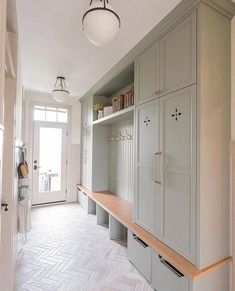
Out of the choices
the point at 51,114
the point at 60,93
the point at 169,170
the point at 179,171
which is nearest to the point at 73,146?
the point at 51,114

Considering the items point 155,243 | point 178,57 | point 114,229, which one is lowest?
point 114,229

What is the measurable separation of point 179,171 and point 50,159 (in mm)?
3717

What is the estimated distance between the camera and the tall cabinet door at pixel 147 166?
2059 mm

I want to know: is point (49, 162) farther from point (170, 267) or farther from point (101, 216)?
point (170, 267)

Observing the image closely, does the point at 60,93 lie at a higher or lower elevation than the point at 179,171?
higher

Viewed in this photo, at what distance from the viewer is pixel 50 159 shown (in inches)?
186

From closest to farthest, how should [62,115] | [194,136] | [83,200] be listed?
[194,136] < [83,200] < [62,115]

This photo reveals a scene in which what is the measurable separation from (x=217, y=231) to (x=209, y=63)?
4.71ft

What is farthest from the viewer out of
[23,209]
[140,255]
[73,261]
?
[23,209]

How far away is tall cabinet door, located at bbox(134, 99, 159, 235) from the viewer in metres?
2.06

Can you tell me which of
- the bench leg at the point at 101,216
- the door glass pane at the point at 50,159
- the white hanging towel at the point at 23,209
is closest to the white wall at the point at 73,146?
the door glass pane at the point at 50,159

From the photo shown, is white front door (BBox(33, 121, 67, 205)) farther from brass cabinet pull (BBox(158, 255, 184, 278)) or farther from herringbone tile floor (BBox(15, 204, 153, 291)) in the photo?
brass cabinet pull (BBox(158, 255, 184, 278))

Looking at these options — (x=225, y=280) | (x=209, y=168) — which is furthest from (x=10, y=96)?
(x=225, y=280)

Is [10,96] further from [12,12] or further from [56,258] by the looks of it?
[56,258]
